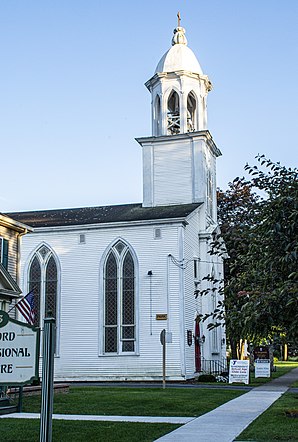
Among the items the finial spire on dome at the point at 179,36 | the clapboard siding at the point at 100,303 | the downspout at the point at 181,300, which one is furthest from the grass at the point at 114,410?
the finial spire on dome at the point at 179,36

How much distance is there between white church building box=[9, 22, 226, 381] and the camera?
32.3 meters

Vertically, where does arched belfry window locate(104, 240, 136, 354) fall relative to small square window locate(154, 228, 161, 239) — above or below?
below

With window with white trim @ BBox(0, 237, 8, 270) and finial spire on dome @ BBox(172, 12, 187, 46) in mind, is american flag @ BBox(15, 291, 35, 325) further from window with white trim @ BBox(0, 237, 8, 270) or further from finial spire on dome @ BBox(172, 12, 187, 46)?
finial spire on dome @ BBox(172, 12, 187, 46)

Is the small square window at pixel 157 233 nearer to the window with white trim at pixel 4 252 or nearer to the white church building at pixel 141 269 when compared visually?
the white church building at pixel 141 269

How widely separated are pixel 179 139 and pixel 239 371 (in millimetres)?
14434

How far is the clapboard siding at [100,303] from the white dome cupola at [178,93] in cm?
824

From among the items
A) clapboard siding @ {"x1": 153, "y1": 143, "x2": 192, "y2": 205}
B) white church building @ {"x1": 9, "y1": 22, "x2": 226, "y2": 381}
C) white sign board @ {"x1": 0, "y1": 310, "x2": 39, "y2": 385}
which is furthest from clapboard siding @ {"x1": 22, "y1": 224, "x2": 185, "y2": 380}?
white sign board @ {"x1": 0, "y1": 310, "x2": 39, "y2": 385}

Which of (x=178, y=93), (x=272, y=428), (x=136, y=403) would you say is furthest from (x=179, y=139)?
(x=272, y=428)

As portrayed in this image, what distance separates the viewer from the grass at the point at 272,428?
1234cm

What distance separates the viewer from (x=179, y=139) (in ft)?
123

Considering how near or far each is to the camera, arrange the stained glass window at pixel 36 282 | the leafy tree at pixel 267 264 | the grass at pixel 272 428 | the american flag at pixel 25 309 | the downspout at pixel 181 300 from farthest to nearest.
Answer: the stained glass window at pixel 36 282 → the downspout at pixel 181 300 → the american flag at pixel 25 309 → the grass at pixel 272 428 → the leafy tree at pixel 267 264

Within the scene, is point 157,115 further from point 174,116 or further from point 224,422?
point 224,422

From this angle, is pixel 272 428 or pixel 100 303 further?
pixel 100 303

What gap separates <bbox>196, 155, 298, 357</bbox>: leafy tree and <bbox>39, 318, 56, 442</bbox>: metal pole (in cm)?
390
